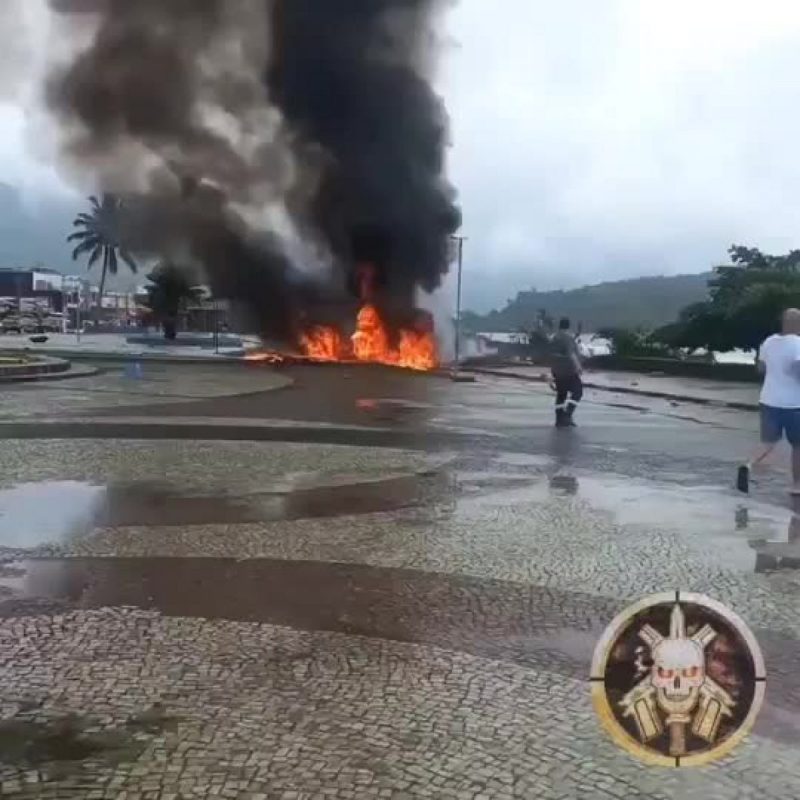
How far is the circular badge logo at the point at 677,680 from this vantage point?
2359 mm

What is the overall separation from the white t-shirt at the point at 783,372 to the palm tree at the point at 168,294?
151 ft

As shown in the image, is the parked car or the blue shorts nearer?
the blue shorts

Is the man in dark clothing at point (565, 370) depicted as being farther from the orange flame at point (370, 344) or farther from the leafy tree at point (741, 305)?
the orange flame at point (370, 344)

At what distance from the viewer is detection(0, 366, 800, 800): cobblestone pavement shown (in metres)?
2.94

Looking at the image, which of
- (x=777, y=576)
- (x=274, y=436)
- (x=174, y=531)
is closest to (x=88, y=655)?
(x=174, y=531)

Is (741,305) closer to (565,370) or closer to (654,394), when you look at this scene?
(654,394)

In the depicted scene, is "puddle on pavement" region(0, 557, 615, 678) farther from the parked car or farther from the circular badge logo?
the parked car

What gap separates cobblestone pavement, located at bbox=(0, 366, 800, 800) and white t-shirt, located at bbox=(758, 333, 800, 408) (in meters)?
0.83

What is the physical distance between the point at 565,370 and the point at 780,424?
5.64m

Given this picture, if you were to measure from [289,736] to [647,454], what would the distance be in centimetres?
828

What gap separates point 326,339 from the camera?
39719 mm

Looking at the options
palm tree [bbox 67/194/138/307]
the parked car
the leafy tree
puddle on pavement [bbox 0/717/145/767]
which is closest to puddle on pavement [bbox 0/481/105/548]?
puddle on pavement [bbox 0/717/145/767]

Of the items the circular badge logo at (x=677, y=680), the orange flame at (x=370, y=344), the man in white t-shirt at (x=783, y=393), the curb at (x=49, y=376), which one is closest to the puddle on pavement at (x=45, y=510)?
the circular badge logo at (x=677, y=680)

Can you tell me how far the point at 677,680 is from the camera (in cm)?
235
